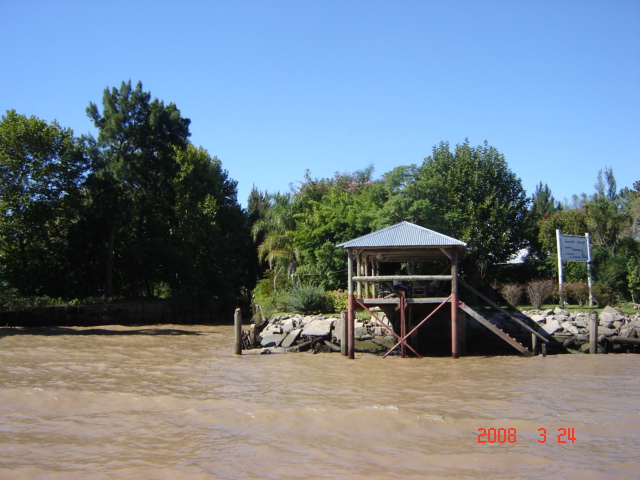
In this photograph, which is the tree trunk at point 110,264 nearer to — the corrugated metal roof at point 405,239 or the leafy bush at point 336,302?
the leafy bush at point 336,302

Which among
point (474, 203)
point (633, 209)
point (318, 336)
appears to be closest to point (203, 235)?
point (474, 203)

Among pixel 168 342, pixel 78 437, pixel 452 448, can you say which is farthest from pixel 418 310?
pixel 78 437

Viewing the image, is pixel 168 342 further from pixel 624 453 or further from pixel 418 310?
pixel 624 453

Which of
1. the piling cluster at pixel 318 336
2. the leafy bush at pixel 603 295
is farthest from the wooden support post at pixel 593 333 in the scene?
the piling cluster at pixel 318 336

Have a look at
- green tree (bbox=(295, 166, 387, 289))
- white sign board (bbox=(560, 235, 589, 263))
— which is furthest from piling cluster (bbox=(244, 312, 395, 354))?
white sign board (bbox=(560, 235, 589, 263))

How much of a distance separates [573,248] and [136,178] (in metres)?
24.7

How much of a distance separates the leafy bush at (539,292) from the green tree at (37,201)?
82.7ft

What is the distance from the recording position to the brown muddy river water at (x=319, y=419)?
332 inches

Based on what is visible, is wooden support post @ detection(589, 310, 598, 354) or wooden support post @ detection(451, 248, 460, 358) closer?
wooden support post @ detection(451, 248, 460, 358)

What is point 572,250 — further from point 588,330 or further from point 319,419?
point 319,419

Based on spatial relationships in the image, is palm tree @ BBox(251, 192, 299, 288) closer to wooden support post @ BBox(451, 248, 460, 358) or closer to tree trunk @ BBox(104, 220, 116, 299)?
tree trunk @ BBox(104, 220, 116, 299)
